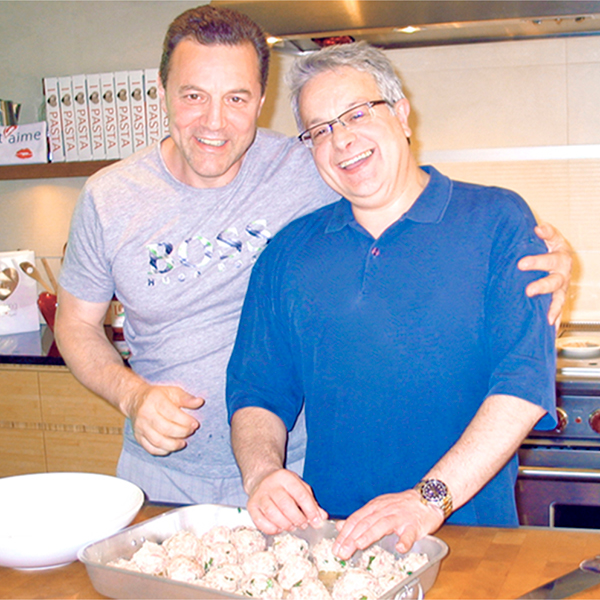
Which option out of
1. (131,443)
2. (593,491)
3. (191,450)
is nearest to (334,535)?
(191,450)

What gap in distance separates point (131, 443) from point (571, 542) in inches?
36.9

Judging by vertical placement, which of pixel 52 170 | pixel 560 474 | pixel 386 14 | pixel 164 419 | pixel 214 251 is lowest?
pixel 560 474

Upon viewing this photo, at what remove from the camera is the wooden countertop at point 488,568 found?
902mm

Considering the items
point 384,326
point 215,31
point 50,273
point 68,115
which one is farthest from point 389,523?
point 50,273

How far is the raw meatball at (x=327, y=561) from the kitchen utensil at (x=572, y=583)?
23cm

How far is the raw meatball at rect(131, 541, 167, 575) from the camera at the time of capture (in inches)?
36.9

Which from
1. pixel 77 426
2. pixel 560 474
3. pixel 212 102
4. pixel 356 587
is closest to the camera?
pixel 356 587

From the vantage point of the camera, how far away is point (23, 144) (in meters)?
2.95

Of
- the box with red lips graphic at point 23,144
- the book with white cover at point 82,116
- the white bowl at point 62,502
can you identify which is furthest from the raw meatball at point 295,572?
the box with red lips graphic at point 23,144

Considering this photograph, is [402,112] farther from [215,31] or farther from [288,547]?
[288,547]

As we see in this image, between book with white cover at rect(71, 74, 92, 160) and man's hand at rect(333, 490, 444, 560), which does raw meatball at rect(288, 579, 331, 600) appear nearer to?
man's hand at rect(333, 490, 444, 560)

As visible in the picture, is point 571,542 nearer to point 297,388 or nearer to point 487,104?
point 297,388

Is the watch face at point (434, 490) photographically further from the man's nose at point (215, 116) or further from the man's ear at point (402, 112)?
the man's nose at point (215, 116)

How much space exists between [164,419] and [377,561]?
443 millimetres
